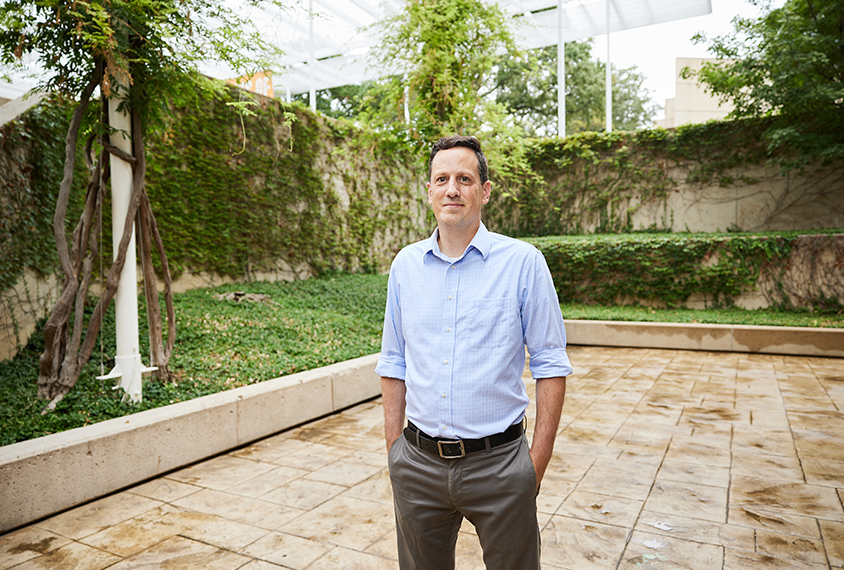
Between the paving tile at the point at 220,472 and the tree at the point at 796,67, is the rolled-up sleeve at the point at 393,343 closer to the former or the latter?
the paving tile at the point at 220,472

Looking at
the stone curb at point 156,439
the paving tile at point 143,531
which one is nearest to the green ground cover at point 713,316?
the stone curb at point 156,439

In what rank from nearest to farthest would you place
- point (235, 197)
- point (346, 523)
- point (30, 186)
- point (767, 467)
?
point (346, 523) → point (767, 467) → point (30, 186) → point (235, 197)

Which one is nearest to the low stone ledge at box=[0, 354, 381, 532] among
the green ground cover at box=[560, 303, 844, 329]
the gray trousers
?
the gray trousers

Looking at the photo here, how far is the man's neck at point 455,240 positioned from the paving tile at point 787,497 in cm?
264

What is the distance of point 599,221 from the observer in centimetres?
1405

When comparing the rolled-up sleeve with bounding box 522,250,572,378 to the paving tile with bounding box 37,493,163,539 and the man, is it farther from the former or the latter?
the paving tile with bounding box 37,493,163,539

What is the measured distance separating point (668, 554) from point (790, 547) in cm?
61

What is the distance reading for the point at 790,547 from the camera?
269 centimetres

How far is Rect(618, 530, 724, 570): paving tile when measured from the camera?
255 cm

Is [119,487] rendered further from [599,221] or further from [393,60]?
[599,221]

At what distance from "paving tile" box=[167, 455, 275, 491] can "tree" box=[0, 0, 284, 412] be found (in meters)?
1.08

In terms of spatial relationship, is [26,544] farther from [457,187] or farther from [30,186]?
[30,186]

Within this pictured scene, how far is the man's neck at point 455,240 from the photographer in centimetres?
169

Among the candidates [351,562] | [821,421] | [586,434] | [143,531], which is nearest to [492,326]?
[351,562]
